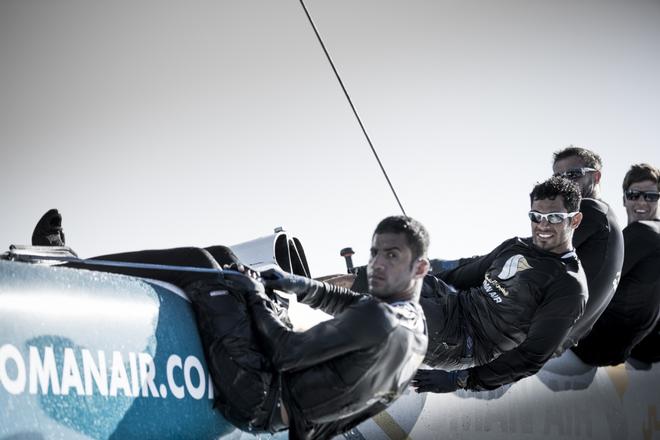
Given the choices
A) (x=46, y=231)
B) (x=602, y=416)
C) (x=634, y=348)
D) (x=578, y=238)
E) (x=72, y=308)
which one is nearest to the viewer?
(x=72, y=308)

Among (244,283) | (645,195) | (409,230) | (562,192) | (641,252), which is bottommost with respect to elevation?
(641,252)

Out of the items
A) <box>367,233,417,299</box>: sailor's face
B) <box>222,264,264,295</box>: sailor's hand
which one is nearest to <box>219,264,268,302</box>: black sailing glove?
<box>222,264,264,295</box>: sailor's hand

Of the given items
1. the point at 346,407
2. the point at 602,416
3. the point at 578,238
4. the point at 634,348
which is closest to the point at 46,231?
the point at 346,407

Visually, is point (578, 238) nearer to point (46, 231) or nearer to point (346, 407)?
point (346, 407)

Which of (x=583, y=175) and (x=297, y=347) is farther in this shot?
(x=583, y=175)

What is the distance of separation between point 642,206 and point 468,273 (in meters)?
1.49

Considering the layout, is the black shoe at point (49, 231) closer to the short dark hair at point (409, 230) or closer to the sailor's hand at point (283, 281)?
the sailor's hand at point (283, 281)

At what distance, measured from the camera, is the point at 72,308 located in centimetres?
298

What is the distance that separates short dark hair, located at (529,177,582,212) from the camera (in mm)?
4859

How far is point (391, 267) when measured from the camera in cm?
371

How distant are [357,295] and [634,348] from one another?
306 centimetres

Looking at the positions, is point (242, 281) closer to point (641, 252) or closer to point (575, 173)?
point (575, 173)

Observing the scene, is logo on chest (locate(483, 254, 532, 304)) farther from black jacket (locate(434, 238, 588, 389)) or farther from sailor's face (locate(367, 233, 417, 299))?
sailor's face (locate(367, 233, 417, 299))

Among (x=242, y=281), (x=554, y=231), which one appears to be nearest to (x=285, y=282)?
(x=242, y=281)
